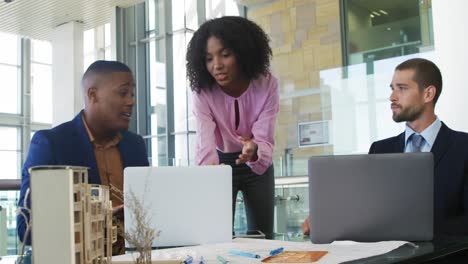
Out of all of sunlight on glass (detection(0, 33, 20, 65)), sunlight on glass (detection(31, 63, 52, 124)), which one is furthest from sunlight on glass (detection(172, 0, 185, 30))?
sunlight on glass (detection(31, 63, 52, 124))

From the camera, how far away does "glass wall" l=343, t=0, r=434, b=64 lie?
21.0 ft

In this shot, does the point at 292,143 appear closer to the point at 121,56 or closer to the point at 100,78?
the point at 121,56

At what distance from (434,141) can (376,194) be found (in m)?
0.75

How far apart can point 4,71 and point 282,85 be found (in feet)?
27.9

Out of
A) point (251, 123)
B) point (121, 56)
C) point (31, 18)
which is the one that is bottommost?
point (251, 123)

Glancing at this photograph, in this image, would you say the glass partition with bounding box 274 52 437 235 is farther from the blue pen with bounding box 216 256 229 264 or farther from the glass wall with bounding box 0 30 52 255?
the glass wall with bounding box 0 30 52 255

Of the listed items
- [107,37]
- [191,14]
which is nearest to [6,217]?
[191,14]

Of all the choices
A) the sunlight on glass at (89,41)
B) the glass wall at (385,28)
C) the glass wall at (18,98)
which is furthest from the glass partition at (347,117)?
the glass wall at (18,98)

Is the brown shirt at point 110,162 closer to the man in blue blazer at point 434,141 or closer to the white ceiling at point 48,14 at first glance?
the man in blue blazer at point 434,141

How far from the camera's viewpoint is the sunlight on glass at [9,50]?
44.2 ft

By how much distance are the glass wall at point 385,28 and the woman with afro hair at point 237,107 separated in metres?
4.26

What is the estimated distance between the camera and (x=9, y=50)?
44.8ft

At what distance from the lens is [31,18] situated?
9.98 meters

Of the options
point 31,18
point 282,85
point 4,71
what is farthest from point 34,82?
point 282,85
